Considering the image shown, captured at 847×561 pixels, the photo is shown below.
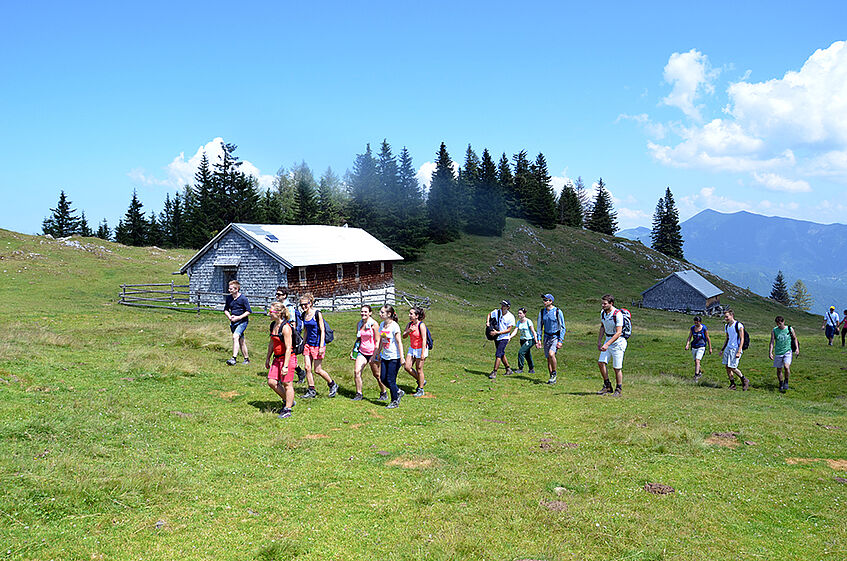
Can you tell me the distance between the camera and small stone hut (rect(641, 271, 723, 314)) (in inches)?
2464

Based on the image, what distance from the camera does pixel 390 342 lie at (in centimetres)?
1141

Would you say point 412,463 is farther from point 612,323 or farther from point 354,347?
point 612,323

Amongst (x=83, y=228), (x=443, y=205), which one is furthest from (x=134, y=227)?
(x=443, y=205)

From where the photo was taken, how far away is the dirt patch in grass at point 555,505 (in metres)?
6.43

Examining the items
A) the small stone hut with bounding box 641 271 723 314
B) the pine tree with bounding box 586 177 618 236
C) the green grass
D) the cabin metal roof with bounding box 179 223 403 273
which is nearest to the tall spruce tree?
the pine tree with bounding box 586 177 618 236

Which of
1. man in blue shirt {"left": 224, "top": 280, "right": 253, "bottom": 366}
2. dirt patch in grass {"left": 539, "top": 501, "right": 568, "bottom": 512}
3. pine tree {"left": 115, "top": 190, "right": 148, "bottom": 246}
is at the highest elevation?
pine tree {"left": 115, "top": 190, "right": 148, "bottom": 246}

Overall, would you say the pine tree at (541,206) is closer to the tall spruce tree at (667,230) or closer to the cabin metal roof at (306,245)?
the tall spruce tree at (667,230)

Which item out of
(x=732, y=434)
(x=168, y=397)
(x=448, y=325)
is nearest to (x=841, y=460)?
(x=732, y=434)

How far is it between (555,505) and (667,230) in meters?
108

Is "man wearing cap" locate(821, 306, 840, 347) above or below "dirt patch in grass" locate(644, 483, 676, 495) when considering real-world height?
above

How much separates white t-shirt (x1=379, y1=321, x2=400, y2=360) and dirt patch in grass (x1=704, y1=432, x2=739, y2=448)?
6103mm

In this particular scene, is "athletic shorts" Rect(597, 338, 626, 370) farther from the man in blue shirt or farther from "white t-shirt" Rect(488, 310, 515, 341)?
the man in blue shirt

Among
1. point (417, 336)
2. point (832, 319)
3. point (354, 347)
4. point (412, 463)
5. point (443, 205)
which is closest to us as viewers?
point (412, 463)

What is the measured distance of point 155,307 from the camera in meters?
31.3
